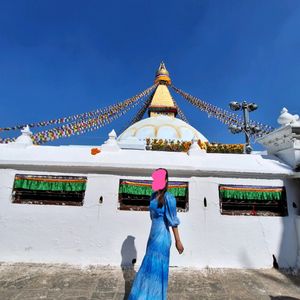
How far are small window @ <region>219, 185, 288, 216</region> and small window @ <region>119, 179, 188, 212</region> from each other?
0.89 metres

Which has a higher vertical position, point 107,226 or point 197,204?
point 197,204

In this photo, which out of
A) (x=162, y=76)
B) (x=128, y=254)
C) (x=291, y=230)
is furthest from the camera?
(x=162, y=76)

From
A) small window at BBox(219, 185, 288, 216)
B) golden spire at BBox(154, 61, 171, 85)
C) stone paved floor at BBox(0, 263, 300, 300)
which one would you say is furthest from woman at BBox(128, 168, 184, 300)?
golden spire at BBox(154, 61, 171, 85)

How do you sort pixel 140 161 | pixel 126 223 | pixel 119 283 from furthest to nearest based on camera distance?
1. pixel 140 161
2. pixel 126 223
3. pixel 119 283

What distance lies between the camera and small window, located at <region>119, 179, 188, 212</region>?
535 centimetres

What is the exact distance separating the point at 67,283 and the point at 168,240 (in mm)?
2378

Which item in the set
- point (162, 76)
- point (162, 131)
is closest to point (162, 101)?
point (162, 76)

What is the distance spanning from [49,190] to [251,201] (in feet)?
15.3

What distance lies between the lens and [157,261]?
285cm

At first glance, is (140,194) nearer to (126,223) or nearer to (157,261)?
(126,223)

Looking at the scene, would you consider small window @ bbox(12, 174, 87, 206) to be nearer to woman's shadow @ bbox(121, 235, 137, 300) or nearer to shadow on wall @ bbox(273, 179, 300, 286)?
woman's shadow @ bbox(121, 235, 137, 300)

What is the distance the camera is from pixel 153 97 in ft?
87.6

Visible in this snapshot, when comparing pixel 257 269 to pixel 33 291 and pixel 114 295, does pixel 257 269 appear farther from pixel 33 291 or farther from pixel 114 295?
pixel 33 291

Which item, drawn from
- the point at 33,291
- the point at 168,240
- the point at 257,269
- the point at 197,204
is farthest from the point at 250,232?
the point at 33,291
